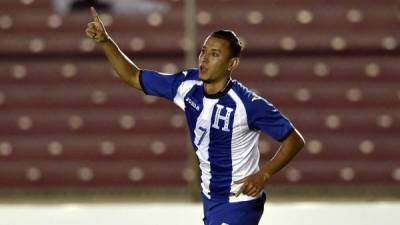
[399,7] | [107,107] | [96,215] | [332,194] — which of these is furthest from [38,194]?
[399,7]

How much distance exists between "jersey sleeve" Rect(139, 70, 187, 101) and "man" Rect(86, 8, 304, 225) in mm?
28

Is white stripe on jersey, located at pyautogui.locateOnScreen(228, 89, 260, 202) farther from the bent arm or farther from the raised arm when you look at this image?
the raised arm

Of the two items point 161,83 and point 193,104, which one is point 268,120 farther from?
point 161,83

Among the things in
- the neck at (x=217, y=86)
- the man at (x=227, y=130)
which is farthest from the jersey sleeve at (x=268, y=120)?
the neck at (x=217, y=86)

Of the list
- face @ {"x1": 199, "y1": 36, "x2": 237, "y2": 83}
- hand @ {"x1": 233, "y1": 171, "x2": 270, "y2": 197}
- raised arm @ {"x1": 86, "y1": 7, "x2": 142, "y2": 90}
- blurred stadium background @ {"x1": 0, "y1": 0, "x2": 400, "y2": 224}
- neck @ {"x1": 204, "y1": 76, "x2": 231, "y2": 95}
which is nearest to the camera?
hand @ {"x1": 233, "y1": 171, "x2": 270, "y2": 197}

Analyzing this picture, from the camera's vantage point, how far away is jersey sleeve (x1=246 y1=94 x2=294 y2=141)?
15.6 feet

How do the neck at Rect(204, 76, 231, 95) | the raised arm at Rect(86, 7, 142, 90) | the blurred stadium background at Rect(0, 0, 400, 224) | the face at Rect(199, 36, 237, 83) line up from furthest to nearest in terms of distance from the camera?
1. the blurred stadium background at Rect(0, 0, 400, 224)
2. the raised arm at Rect(86, 7, 142, 90)
3. the neck at Rect(204, 76, 231, 95)
4. the face at Rect(199, 36, 237, 83)

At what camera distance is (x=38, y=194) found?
9.84m

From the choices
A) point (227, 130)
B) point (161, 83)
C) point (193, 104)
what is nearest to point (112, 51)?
point (161, 83)

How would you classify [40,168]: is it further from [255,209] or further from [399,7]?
[255,209]

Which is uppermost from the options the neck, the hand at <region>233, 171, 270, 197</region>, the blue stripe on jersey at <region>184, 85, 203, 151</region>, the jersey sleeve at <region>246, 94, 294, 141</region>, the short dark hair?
the short dark hair

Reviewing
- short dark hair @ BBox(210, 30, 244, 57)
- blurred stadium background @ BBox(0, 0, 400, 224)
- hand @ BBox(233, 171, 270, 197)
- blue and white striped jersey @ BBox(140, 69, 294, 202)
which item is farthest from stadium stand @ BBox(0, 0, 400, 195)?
hand @ BBox(233, 171, 270, 197)

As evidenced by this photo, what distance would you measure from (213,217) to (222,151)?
305 millimetres

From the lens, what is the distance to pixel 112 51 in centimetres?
504
